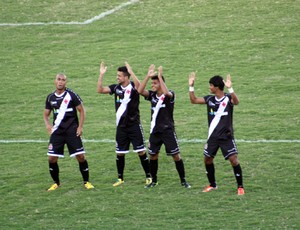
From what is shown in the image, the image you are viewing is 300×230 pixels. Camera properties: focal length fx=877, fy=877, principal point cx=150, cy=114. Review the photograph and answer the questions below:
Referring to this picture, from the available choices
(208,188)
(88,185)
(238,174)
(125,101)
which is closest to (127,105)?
(125,101)

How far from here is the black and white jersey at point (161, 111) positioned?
1557 centimetres

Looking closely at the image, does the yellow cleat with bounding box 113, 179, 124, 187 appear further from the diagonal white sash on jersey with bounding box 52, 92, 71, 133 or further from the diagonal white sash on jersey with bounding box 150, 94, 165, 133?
the diagonal white sash on jersey with bounding box 52, 92, 71, 133

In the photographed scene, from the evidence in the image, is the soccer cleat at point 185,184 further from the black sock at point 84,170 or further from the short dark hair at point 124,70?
the short dark hair at point 124,70

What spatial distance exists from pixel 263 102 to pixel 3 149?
684 centimetres

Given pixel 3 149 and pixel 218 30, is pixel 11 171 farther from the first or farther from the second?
pixel 218 30

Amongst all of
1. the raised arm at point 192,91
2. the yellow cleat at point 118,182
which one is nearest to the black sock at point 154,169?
the yellow cleat at point 118,182

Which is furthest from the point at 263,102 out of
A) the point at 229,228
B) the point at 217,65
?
the point at 229,228

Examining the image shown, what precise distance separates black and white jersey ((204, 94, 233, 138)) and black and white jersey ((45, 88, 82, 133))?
2.41 metres

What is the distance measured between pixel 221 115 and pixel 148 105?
7.13 m

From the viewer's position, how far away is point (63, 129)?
15.7m

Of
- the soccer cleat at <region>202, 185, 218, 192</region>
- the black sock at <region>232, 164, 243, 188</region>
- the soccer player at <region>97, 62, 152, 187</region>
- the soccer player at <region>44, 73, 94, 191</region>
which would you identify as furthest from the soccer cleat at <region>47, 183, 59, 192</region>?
the black sock at <region>232, 164, 243, 188</region>

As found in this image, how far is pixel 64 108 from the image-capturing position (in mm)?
15656

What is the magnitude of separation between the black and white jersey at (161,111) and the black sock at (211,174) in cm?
99

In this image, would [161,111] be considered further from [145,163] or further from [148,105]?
[148,105]
